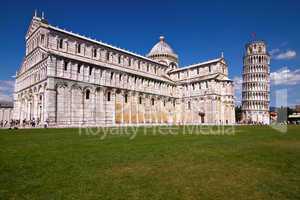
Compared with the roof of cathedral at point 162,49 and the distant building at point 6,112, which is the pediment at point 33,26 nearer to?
the distant building at point 6,112

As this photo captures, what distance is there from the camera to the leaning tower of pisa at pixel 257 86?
8062 cm

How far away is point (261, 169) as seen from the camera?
280 inches

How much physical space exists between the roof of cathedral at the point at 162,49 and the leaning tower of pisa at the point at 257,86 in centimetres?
2998

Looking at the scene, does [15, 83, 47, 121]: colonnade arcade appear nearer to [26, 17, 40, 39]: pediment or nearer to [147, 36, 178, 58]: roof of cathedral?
[26, 17, 40, 39]: pediment

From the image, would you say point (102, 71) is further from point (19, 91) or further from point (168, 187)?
point (168, 187)

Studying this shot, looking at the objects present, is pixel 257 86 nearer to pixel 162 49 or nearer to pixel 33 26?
pixel 162 49

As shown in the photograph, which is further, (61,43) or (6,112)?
(6,112)

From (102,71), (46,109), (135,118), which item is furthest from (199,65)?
(46,109)

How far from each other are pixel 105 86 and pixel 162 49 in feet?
109

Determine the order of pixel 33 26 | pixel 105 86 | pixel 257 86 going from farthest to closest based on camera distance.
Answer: pixel 257 86 < pixel 105 86 < pixel 33 26

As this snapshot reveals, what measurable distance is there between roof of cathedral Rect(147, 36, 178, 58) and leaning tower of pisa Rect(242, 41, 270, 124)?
30.0 metres

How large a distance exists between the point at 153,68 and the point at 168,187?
192ft

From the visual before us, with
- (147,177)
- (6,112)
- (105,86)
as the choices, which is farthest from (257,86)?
(147,177)

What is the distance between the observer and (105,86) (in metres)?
44.1
